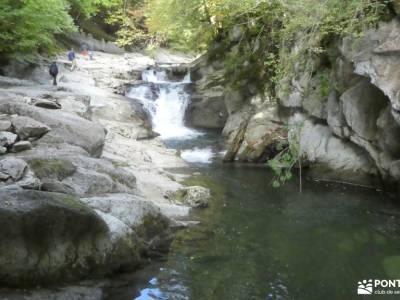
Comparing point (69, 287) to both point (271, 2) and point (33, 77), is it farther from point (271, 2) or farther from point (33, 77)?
point (33, 77)

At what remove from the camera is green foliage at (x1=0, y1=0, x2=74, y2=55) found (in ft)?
63.3

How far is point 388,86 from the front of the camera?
12.1m

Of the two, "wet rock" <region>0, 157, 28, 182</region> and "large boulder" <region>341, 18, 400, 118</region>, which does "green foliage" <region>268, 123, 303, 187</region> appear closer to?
"large boulder" <region>341, 18, 400, 118</region>

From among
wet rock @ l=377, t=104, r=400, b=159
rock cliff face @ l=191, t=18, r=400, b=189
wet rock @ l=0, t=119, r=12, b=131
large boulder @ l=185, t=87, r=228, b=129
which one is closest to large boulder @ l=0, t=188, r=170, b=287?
wet rock @ l=0, t=119, r=12, b=131

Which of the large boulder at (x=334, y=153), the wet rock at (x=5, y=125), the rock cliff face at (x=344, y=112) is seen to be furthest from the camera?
the large boulder at (x=334, y=153)

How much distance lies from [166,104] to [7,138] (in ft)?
52.0

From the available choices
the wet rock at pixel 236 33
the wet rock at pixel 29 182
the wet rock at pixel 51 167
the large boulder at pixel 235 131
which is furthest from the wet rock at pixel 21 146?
the wet rock at pixel 236 33

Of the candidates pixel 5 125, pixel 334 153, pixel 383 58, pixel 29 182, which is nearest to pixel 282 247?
pixel 29 182

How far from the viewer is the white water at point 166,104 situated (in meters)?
24.2

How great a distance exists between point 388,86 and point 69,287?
949 cm

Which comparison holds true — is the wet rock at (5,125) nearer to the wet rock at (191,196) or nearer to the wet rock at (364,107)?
the wet rock at (191,196)

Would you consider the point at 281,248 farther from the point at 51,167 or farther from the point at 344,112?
the point at 344,112

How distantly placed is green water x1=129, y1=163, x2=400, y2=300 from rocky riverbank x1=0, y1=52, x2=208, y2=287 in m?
0.79

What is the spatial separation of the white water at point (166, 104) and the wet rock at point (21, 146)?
42.0 ft
